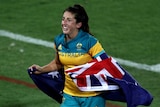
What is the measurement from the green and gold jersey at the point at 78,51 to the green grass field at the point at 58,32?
2397mm

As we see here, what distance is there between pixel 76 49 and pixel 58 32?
22.1ft

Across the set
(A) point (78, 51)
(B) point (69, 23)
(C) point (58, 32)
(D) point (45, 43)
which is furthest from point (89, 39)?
(C) point (58, 32)

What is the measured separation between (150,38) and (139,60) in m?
1.47

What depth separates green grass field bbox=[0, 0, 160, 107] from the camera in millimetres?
10086

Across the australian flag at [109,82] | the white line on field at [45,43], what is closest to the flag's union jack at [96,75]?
the australian flag at [109,82]

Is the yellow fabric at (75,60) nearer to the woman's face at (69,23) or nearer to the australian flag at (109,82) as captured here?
the australian flag at (109,82)

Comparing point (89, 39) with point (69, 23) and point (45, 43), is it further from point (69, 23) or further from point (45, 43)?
point (45, 43)

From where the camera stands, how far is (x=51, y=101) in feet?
31.4

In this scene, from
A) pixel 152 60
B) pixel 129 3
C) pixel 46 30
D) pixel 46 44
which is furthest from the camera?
pixel 129 3

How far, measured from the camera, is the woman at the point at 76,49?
6.89 m

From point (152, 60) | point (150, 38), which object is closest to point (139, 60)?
point (152, 60)

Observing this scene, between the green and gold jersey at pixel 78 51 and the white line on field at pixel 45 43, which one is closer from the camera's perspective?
the green and gold jersey at pixel 78 51

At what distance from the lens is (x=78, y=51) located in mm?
6887

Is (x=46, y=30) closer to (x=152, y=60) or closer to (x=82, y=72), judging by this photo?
(x=152, y=60)
